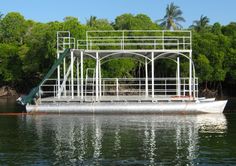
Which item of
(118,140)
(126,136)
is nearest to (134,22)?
(126,136)

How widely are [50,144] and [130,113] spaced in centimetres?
1789

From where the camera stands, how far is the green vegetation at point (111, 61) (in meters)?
85.2

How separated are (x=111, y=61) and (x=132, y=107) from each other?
37.4m

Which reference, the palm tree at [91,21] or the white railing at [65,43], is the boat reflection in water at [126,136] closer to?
the white railing at [65,43]

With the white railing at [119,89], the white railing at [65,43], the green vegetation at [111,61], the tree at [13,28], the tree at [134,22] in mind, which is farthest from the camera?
the tree at [13,28]

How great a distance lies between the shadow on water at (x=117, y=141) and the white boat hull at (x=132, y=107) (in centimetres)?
197

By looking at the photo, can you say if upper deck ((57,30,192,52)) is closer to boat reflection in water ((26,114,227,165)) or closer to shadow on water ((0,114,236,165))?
boat reflection in water ((26,114,227,165))

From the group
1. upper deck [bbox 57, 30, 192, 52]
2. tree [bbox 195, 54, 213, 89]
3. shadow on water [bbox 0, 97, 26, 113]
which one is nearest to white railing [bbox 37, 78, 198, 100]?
shadow on water [bbox 0, 97, 26, 113]

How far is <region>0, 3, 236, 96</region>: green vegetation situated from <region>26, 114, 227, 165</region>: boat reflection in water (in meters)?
37.1

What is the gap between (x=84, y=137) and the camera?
31.8 meters

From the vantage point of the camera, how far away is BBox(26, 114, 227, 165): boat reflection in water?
2480cm

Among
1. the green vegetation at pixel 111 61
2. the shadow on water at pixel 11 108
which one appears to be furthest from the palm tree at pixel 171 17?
the shadow on water at pixel 11 108

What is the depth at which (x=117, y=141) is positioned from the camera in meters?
30.0

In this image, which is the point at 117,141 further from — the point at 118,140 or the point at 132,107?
the point at 132,107
